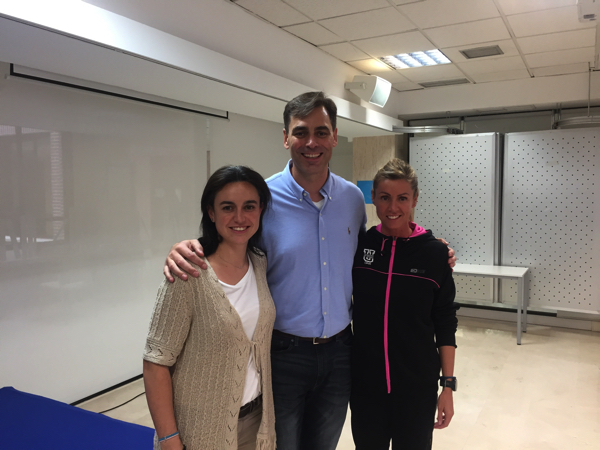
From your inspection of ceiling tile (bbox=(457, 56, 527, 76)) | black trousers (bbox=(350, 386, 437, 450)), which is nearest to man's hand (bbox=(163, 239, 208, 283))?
black trousers (bbox=(350, 386, 437, 450))

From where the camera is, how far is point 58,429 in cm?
248

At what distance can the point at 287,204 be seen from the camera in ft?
6.03

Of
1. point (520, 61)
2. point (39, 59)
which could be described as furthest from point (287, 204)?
point (520, 61)

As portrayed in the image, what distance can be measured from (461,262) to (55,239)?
4.71 metres

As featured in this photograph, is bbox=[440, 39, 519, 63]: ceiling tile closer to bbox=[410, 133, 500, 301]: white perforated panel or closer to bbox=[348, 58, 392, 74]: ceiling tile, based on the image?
bbox=[348, 58, 392, 74]: ceiling tile

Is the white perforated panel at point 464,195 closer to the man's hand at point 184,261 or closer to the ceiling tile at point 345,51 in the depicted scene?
the ceiling tile at point 345,51

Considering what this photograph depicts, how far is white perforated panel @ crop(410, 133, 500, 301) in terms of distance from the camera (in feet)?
19.0

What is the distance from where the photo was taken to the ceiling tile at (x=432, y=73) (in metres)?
5.08

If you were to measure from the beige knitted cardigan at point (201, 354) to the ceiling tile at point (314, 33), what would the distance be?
10.0 ft

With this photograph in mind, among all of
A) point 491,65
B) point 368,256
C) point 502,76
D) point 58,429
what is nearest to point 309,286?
point 368,256

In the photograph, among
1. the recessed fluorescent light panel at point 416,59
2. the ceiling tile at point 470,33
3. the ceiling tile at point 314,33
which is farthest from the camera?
the recessed fluorescent light panel at point 416,59

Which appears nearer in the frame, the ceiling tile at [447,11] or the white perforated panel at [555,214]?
the ceiling tile at [447,11]

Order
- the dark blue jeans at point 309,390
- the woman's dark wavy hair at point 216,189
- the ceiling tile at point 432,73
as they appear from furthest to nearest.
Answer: the ceiling tile at point 432,73 → the dark blue jeans at point 309,390 → the woman's dark wavy hair at point 216,189

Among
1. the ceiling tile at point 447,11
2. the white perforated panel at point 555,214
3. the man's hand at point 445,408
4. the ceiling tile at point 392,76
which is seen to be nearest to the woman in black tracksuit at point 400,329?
the man's hand at point 445,408
